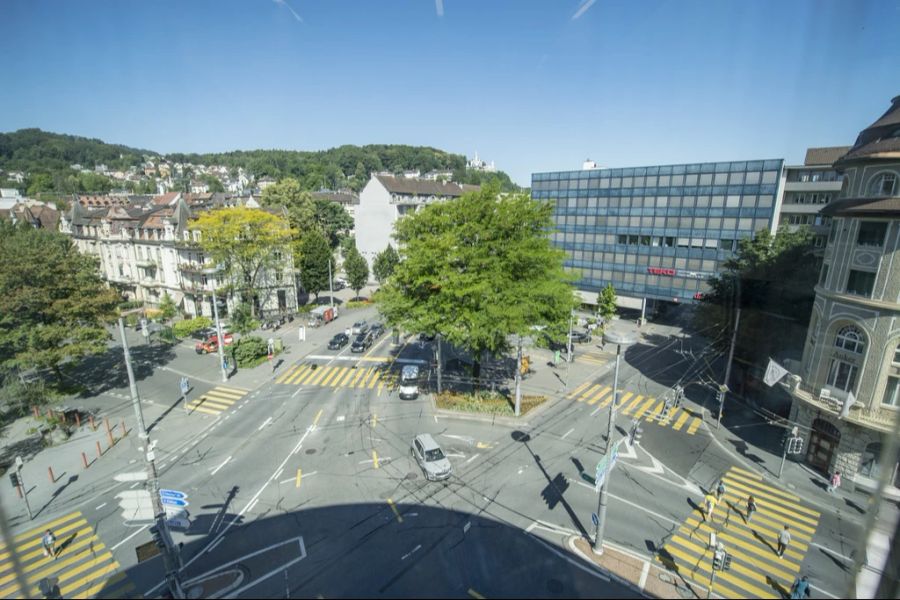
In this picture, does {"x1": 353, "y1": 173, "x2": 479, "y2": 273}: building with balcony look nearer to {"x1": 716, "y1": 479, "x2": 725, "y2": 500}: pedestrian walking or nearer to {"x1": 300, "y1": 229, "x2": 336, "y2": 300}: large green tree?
{"x1": 300, "y1": 229, "x2": 336, "y2": 300}: large green tree

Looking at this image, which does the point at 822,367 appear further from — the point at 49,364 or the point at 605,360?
the point at 49,364

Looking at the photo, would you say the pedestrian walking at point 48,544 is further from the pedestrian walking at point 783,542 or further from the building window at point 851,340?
the building window at point 851,340

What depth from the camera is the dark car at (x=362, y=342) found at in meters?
44.8

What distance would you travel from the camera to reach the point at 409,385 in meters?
33.9

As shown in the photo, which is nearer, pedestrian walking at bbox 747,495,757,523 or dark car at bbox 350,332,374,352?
pedestrian walking at bbox 747,495,757,523

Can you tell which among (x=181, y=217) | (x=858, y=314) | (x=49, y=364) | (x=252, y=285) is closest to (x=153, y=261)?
(x=181, y=217)

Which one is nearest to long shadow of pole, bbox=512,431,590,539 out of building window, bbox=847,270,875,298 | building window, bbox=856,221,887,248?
building window, bbox=847,270,875,298

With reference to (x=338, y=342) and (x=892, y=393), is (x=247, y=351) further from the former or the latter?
(x=892, y=393)

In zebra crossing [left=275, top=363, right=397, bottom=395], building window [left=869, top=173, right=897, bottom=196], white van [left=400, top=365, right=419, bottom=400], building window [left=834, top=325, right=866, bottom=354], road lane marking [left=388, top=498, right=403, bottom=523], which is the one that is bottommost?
zebra crossing [left=275, top=363, right=397, bottom=395]

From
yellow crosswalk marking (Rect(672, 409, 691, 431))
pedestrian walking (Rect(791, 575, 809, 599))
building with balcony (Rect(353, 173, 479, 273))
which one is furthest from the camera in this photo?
building with balcony (Rect(353, 173, 479, 273))

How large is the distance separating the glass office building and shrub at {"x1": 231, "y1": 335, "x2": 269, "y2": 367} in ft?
114

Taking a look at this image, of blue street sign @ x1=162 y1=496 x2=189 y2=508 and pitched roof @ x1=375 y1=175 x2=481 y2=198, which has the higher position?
pitched roof @ x1=375 y1=175 x2=481 y2=198

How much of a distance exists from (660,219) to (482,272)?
38.6 m

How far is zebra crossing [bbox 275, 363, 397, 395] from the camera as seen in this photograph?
3672cm
